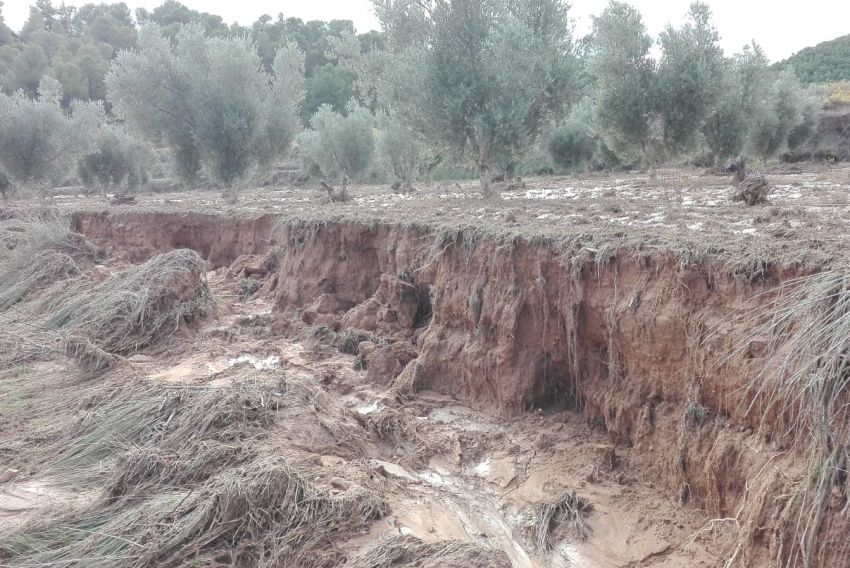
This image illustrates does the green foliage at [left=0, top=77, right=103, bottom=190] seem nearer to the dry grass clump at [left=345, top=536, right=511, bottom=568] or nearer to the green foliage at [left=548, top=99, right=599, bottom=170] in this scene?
the green foliage at [left=548, top=99, right=599, bottom=170]

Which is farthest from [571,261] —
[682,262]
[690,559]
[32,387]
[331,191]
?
[331,191]

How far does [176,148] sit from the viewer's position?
21.3 m

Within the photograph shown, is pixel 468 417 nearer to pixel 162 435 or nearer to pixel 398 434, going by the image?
pixel 398 434

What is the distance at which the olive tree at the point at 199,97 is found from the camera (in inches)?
785

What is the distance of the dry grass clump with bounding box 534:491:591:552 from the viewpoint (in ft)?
16.9

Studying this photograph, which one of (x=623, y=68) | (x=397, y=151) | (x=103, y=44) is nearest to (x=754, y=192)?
(x=623, y=68)

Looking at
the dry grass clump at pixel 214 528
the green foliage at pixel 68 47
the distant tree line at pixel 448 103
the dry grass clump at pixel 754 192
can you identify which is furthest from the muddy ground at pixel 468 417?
the green foliage at pixel 68 47

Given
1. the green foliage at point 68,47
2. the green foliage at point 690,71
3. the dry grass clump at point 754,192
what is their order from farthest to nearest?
the green foliage at point 68,47 < the green foliage at point 690,71 < the dry grass clump at point 754,192

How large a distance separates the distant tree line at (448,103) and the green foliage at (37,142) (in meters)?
0.05

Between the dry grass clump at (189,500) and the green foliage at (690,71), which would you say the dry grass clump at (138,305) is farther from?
the green foliage at (690,71)

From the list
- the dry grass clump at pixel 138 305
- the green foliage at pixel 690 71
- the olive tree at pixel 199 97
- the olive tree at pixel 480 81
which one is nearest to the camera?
the dry grass clump at pixel 138 305

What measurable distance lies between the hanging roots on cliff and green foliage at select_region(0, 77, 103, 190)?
25721mm

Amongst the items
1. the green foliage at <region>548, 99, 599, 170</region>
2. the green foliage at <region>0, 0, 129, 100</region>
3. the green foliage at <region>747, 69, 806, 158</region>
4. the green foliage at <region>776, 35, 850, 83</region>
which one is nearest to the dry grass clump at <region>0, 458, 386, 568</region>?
the green foliage at <region>747, 69, 806, 158</region>

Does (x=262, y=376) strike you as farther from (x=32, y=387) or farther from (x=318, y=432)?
(x=32, y=387)
